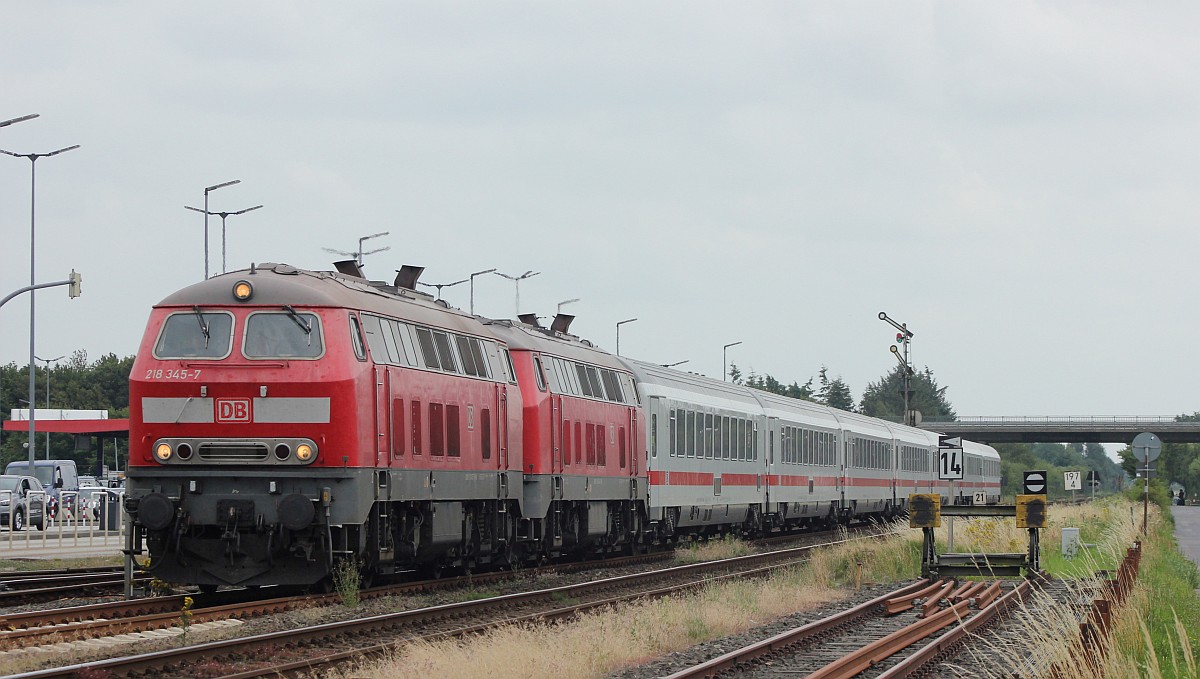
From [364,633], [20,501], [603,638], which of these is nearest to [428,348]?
[364,633]

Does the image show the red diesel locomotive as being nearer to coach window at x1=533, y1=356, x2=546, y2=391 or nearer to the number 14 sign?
coach window at x1=533, y1=356, x2=546, y2=391

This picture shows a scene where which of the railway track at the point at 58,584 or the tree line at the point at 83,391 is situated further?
the tree line at the point at 83,391

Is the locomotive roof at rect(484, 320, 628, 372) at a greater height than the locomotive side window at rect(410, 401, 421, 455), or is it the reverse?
the locomotive roof at rect(484, 320, 628, 372)

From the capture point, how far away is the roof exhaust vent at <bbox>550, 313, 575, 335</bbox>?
104ft

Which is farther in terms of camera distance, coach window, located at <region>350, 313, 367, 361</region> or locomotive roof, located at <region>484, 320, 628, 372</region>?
locomotive roof, located at <region>484, 320, 628, 372</region>

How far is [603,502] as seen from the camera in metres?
28.5

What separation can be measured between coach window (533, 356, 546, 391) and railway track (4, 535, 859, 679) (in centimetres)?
357

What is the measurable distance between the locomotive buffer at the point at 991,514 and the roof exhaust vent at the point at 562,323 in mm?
10087

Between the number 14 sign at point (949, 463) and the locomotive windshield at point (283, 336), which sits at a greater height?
the locomotive windshield at point (283, 336)

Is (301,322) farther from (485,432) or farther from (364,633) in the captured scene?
(485,432)

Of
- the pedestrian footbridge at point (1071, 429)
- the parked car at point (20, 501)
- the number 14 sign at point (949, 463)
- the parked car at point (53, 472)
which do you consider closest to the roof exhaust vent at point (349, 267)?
the number 14 sign at point (949, 463)

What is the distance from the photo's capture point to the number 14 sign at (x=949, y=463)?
2775 cm

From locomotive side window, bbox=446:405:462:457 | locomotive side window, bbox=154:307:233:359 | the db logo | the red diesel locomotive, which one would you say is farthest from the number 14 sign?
locomotive side window, bbox=154:307:233:359

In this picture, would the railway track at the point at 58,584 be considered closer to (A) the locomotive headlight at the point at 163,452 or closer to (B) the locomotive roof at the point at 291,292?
(A) the locomotive headlight at the point at 163,452
